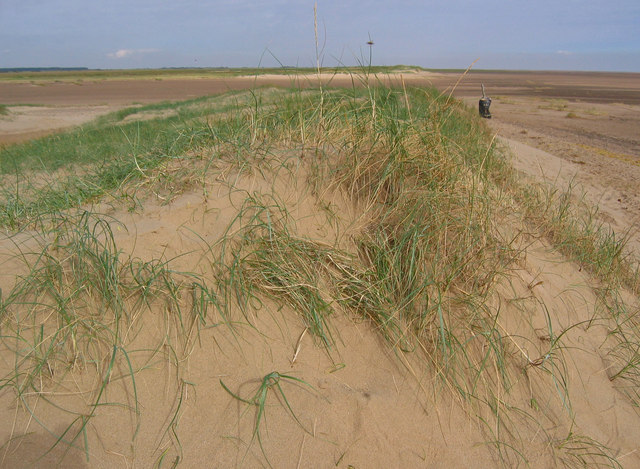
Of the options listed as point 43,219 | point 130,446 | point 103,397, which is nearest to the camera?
point 130,446

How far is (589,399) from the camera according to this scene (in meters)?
1.89

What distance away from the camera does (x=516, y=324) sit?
209cm

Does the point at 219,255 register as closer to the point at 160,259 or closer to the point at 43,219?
the point at 160,259

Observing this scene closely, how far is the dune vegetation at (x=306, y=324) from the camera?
61.4 inches

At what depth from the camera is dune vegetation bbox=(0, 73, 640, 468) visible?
156cm

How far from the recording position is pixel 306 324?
1915 mm

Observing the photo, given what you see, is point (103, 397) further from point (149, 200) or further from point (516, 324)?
point (516, 324)

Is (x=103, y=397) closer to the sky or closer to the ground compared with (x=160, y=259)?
closer to the ground

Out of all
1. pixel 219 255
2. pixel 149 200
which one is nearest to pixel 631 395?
pixel 219 255

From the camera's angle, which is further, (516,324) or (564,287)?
(564,287)

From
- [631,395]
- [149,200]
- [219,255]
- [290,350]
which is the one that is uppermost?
[149,200]

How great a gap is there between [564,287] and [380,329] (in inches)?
54.1

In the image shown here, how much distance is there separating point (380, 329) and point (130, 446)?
3.85 feet

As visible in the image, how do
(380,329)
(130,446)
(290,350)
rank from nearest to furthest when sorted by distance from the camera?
(130,446) → (290,350) → (380,329)
